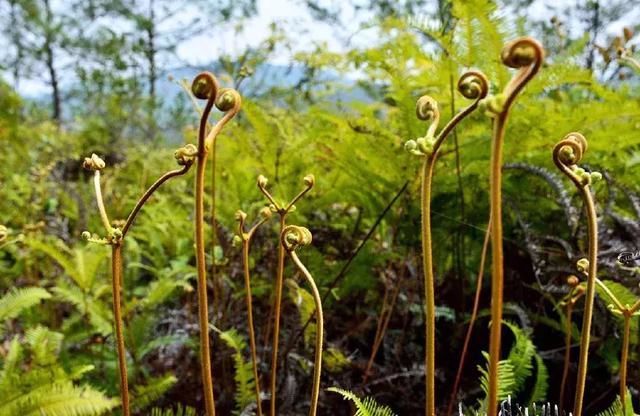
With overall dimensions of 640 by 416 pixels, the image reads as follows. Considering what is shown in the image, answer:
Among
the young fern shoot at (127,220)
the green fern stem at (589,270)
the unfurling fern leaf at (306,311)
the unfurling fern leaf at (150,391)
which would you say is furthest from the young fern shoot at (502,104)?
the unfurling fern leaf at (150,391)

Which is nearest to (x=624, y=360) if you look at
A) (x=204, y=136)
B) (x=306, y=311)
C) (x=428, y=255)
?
(x=428, y=255)

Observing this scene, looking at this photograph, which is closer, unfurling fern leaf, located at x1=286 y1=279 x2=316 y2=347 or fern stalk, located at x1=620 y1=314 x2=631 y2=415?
fern stalk, located at x1=620 y1=314 x2=631 y2=415

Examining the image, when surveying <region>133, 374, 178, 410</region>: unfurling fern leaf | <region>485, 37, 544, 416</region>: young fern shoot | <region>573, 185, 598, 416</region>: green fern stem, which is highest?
<region>485, 37, 544, 416</region>: young fern shoot

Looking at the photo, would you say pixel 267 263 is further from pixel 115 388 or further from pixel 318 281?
pixel 115 388

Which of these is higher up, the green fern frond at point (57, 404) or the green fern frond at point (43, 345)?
the green fern frond at point (43, 345)

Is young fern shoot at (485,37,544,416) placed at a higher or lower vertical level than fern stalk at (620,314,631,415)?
higher

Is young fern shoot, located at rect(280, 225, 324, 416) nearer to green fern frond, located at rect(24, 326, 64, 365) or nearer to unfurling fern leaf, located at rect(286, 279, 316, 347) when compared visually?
unfurling fern leaf, located at rect(286, 279, 316, 347)

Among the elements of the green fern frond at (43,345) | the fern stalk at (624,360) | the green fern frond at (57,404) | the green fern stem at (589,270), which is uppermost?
the green fern stem at (589,270)

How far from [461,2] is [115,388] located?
110cm

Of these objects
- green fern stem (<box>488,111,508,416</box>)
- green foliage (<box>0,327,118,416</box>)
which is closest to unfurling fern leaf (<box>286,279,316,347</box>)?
green foliage (<box>0,327,118,416</box>)

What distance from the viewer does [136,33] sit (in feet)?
34.2

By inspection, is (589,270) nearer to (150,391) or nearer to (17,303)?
(150,391)

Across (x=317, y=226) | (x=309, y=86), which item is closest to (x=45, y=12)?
(x=309, y=86)

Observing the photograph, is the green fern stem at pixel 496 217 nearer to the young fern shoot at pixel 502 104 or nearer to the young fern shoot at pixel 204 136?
the young fern shoot at pixel 502 104
